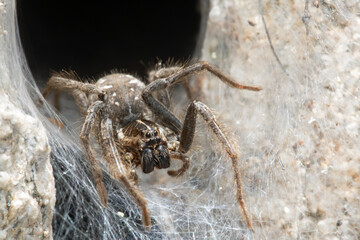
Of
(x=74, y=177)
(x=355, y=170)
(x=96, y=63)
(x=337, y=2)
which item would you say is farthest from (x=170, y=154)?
(x=96, y=63)

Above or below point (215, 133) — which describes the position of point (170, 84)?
above

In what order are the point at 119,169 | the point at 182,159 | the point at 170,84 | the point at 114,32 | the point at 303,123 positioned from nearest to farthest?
the point at 119,169, the point at 303,123, the point at 170,84, the point at 182,159, the point at 114,32

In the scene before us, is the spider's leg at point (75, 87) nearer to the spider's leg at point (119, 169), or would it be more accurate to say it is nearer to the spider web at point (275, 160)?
the spider web at point (275, 160)

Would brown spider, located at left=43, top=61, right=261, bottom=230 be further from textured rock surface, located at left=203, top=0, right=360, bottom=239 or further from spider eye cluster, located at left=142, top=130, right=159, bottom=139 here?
textured rock surface, located at left=203, top=0, right=360, bottom=239

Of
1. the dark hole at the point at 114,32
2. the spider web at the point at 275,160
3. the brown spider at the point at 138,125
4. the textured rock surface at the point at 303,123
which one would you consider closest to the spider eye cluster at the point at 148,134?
the brown spider at the point at 138,125

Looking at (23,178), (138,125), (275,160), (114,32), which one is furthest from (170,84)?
(114,32)

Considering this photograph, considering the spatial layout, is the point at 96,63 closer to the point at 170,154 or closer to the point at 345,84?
the point at 170,154

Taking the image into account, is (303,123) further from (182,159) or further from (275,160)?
(182,159)
